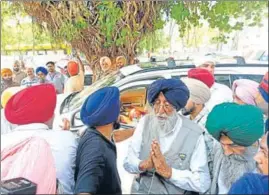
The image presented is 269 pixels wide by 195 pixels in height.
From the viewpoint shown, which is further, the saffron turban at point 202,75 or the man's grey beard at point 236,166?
the saffron turban at point 202,75

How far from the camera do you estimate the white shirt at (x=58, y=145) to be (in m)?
1.13

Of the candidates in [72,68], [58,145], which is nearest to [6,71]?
[72,68]

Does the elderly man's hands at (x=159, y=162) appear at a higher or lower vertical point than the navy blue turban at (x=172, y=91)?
lower

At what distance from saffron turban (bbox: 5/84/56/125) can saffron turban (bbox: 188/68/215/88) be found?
0.49m

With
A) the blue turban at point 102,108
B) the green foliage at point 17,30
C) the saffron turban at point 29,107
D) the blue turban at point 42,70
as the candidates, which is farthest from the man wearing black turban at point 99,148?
the green foliage at point 17,30

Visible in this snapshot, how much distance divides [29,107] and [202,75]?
592 millimetres

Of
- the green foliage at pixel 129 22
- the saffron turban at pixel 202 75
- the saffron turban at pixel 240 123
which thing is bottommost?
the saffron turban at pixel 240 123

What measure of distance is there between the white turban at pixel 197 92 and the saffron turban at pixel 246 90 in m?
0.09

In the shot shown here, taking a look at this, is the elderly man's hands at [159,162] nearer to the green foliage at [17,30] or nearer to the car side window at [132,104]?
the car side window at [132,104]

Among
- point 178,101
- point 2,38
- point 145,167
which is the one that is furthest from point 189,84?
point 2,38

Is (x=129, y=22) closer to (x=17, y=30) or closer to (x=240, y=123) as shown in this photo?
(x=17, y=30)

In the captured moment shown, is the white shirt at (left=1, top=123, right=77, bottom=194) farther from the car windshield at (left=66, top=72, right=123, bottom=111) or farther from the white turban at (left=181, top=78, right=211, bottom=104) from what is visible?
the white turban at (left=181, top=78, right=211, bottom=104)

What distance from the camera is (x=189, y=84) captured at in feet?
4.01

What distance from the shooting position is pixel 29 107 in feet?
3.66
